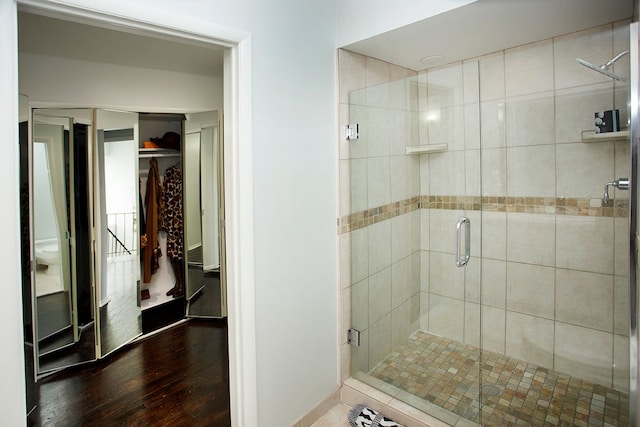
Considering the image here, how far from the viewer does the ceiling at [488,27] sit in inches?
66.1

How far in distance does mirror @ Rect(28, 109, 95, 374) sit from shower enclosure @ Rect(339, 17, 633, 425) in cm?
207

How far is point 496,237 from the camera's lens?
2.10 metres

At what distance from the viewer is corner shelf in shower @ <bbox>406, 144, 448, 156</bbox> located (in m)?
2.04

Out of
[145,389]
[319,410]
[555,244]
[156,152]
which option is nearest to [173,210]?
[156,152]

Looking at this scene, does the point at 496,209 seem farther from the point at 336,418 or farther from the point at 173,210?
the point at 173,210

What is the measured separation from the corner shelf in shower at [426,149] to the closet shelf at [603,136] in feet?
2.31

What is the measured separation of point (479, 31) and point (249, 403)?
225 cm

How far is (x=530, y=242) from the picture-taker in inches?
82.5

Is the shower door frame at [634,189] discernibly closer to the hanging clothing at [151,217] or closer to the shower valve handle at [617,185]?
the shower valve handle at [617,185]

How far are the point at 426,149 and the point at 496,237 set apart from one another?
651 millimetres

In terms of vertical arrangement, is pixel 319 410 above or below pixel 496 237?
below

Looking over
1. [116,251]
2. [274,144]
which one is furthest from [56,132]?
[274,144]

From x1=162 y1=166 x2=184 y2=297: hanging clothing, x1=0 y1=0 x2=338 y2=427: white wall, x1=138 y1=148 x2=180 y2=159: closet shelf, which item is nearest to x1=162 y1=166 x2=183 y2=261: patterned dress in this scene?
x1=162 y1=166 x2=184 y2=297: hanging clothing

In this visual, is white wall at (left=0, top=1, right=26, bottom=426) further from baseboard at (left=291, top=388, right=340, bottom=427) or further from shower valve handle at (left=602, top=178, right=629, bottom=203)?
shower valve handle at (left=602, top=178, right=629, bottom=203)
